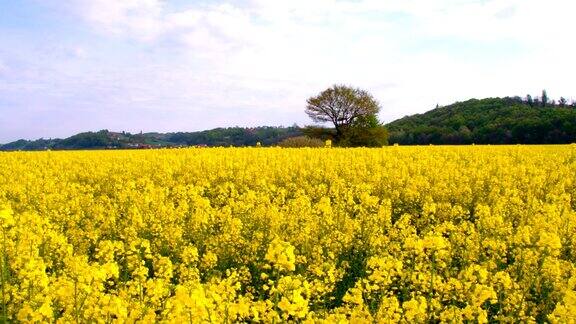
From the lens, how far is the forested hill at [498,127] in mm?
45906

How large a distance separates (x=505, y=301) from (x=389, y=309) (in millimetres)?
1786

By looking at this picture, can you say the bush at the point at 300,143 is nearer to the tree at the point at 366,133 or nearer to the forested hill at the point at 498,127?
the tree at the point at 366,133

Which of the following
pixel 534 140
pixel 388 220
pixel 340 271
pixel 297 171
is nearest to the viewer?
pixel 340 271

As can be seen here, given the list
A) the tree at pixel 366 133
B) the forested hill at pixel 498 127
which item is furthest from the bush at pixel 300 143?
the forested hill at pixel 498 127

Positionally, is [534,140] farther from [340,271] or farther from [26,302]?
[26,302]

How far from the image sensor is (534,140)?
45.7 m

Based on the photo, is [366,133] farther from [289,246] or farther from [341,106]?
[289,246]

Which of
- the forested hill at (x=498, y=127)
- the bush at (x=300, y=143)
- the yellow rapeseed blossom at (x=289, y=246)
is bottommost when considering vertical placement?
the yellow rapeseed blossom at (x=289, y=246)

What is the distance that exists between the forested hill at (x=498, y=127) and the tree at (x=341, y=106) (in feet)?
29.3

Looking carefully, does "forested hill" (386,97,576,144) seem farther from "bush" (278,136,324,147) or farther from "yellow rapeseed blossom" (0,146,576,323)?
"yellow rapeseed blossom" (0,146,576,323)

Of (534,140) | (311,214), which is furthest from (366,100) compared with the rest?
(311,214)

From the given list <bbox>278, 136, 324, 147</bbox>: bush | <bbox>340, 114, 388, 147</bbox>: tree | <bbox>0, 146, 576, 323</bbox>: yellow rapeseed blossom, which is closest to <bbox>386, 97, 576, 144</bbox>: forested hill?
<bbox>340, 114, 388, 147</bbox>: tree

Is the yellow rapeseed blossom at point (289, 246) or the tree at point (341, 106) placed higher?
the tree at point (341, 106)

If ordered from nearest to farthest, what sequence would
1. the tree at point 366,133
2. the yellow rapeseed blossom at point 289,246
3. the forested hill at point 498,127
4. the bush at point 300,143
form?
1. the yellow rapeseed blossom at point 289,246
2. the bush at point 300,143
3. the forested hill at point 498,127
4. the tree at point 366,133
